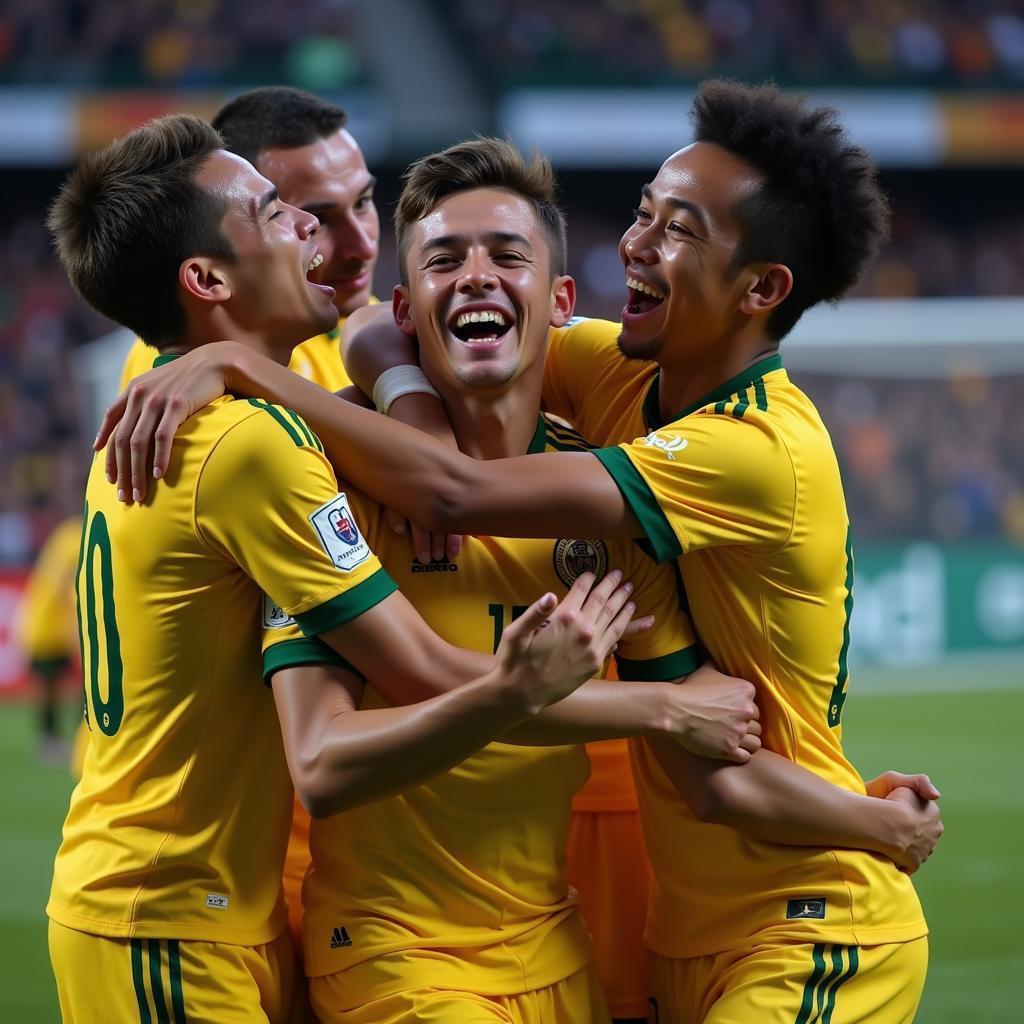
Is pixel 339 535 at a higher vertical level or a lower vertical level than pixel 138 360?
lower

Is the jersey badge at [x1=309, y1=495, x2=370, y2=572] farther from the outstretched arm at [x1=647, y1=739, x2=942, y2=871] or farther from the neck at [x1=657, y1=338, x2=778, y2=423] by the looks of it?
the neck at [x1=657, y1=338, x2=778, y2=423]

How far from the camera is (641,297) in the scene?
3.69 meters

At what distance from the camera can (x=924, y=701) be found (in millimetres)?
14258

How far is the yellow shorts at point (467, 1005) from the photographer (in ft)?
9.36

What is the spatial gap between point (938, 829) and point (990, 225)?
23.0 m

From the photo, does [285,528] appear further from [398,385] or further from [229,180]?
[229,180]

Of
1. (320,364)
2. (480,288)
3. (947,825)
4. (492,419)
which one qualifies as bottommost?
(947,825)

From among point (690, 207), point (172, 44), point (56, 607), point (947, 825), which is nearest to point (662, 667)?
point (690, 207)

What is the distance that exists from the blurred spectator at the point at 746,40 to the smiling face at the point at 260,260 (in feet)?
65.1

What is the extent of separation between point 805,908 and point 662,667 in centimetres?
58

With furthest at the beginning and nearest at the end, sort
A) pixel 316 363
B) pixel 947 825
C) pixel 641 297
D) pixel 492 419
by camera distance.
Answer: pixel 947 825, pixel 316 363, pixel 641 297, pixel 492 419

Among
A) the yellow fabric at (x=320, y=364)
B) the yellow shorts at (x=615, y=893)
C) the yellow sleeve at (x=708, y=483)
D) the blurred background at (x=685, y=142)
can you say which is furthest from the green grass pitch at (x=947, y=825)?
the yellow sleeve at (x=708, y=483)

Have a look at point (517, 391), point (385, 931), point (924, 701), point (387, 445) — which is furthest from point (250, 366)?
point (924, 701)

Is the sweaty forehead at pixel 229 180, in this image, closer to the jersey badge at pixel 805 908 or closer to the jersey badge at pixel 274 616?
the jersey badge at pixel 274 616
